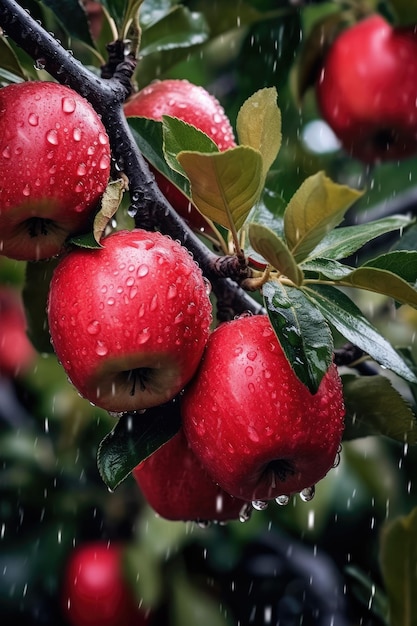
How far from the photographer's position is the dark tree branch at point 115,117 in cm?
82

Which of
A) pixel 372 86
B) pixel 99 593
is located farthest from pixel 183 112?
pixel 99 593

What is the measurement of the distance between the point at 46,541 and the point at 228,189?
1379 mm

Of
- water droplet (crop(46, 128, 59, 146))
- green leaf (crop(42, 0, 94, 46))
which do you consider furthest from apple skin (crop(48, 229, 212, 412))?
green leaf (crop(42, 0, 94, 46))

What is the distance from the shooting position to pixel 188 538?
1.75 meters

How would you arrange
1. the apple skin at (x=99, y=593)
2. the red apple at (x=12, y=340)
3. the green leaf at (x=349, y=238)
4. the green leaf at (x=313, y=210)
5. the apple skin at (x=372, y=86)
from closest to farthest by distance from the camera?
the green leaf at (x=313, y=210)
the green leaf at (x=349, y=238)
the apple skin at (x=372, y=86)
the apple skin at (x=99, y=593)
the red apple at (x=12, y=340)

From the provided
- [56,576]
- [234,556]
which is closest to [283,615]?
[234,556]

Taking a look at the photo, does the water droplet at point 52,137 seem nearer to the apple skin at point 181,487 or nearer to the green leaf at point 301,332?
the green leaf at point 301,332

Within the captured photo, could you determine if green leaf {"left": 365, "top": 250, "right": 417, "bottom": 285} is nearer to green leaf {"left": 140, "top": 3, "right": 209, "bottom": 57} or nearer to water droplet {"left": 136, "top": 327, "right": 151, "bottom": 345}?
water droplet {"left": 136, "top": 327, "right": 151, "bottom": 345}

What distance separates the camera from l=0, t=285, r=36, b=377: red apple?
7.00ft

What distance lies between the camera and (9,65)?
939mm

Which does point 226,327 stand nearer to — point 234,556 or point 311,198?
point 311,198

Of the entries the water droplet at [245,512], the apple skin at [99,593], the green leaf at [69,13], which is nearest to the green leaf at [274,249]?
the water droplet at [245,512]

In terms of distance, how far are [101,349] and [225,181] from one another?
200 millimetres

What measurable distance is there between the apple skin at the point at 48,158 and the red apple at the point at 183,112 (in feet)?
0.62
